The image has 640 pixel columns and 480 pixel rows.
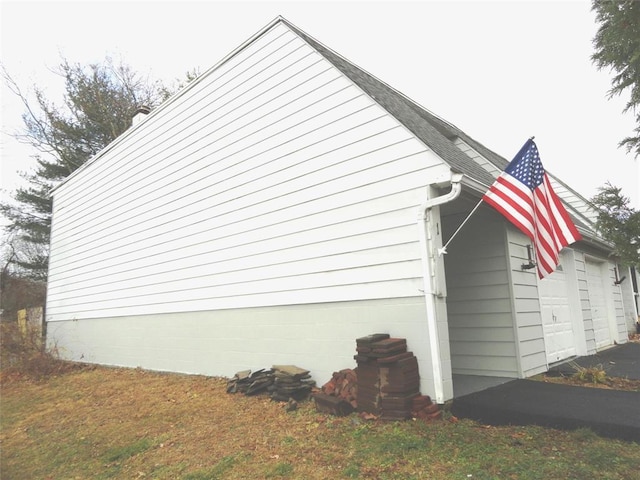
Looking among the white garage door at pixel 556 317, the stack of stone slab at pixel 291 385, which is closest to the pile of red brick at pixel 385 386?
the stack of stone slab at pixel 291 385

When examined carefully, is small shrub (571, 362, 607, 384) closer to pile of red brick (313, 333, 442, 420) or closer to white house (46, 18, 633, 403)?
white house (46, 18, 633, 403)

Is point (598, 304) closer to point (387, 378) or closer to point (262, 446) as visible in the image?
point (387, 378)

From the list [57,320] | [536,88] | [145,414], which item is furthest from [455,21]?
[57,320]

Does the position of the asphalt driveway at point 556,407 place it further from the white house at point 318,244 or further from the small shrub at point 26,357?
the small shrub at point 26,357

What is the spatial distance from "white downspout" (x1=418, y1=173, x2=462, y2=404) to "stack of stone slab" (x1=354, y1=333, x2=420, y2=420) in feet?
0.79

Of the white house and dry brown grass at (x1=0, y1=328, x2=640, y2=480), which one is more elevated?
the white house

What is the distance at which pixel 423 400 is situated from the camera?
14.1ft

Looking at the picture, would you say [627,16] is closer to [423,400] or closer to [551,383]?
[551,383]

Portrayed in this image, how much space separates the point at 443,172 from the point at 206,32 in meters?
8.91

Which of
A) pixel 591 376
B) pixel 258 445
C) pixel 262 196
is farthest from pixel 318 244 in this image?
pixel 591 376

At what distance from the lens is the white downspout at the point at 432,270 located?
4.38 metres

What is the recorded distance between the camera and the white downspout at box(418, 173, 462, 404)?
4379mm

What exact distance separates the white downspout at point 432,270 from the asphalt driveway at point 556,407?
0.42 m

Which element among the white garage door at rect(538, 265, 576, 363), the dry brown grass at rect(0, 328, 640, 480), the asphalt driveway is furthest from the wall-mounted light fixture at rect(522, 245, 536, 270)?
the dry brown grass at rect(0, 328, 640, 480)
